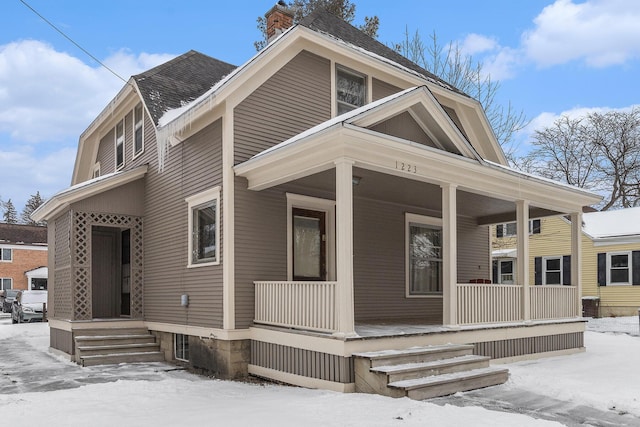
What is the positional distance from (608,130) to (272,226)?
30448mm

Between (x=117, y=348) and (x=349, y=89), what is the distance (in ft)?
21.5

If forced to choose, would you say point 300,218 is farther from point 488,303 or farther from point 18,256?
point 18,256

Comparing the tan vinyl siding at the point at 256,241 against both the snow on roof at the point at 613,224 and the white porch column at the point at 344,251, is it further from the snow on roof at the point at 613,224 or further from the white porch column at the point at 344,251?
the snow on roof at the point at 613,224

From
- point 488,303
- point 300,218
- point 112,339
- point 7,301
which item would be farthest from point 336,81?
point 7,301

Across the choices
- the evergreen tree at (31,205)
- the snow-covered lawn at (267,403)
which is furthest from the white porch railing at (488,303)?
the evergreen tree at (31,205)

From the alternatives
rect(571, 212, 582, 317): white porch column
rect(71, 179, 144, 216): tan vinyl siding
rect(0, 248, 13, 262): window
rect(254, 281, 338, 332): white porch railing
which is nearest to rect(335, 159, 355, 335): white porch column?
rect(254, 281, 338, 332): white porch railing

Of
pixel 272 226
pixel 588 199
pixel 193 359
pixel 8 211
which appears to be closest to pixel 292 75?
pixel 272 226

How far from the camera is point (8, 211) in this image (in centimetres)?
7031

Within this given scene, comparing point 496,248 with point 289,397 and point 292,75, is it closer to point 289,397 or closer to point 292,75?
point 292,75

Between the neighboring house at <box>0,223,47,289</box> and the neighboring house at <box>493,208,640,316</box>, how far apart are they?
3157cm

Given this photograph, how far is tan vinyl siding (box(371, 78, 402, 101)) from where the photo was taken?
11.1m

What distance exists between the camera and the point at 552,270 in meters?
22.3

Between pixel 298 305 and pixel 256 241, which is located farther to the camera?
pixel 256 241

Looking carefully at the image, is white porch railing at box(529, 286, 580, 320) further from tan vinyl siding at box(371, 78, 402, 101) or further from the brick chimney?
the brick chimney
